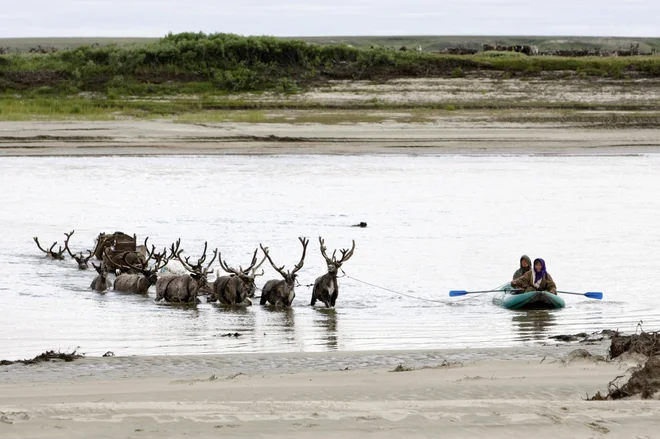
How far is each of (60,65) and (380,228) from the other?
85.9 ft

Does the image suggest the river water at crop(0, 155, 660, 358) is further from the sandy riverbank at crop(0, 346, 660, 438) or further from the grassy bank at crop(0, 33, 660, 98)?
the grassy bank at crop(0, 33, 660, 98)

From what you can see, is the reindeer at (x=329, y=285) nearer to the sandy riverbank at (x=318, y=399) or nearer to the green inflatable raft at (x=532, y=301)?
the green inflatable raft at (x=532, y=301)

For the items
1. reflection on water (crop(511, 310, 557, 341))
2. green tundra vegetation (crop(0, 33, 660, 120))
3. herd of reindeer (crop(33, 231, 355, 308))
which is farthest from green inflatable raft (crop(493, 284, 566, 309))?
green tundra vegetation (crop(0, 33, 660, 120))

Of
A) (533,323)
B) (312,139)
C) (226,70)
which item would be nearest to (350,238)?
(533,323)

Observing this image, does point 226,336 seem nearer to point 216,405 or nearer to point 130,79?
point 216,405

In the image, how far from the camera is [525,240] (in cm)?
1900

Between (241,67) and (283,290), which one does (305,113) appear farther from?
(283,290)

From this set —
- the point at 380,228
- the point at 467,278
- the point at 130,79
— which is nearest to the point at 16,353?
the point at 467,278

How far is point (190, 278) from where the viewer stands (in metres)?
13.8

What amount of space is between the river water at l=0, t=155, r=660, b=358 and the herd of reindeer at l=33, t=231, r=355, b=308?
0.24 meters

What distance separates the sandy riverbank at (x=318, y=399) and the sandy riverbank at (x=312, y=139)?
22.5 m

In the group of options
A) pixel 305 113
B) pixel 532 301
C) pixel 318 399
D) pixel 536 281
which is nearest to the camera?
pixel 318 399

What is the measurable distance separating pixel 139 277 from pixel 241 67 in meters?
28.5

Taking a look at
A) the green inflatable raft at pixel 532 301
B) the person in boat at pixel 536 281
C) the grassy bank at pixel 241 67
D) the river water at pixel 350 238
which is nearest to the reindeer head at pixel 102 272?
the river water at pixel 350 238
